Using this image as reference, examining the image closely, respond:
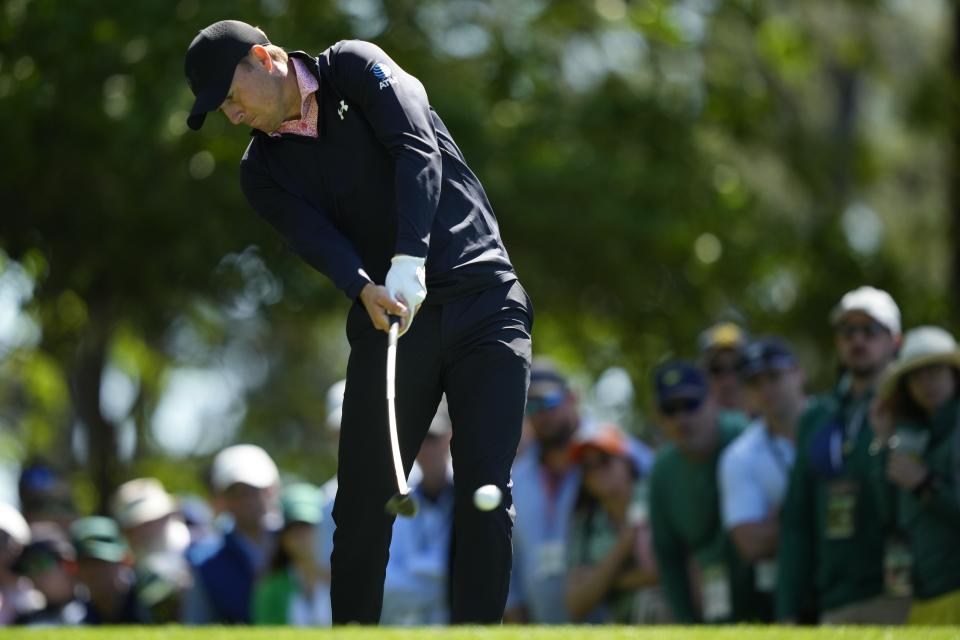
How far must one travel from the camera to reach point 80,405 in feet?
51.7

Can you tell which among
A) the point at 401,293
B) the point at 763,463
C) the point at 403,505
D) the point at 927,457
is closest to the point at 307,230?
the point at 401,293

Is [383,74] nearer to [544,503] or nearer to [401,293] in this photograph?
[401,293]

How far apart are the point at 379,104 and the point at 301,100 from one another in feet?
0.99

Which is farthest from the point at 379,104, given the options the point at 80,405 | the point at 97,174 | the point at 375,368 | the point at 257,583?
the point at 80,405

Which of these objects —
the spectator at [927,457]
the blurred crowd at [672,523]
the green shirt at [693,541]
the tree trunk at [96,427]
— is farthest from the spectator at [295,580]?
the tree trunk at [96,427]

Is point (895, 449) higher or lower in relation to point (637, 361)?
higher

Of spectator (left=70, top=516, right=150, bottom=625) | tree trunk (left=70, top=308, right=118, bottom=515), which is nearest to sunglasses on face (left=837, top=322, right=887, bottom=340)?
spectator (left=70, top=516, right=150, bottom=625)

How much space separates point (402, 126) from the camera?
5.80m

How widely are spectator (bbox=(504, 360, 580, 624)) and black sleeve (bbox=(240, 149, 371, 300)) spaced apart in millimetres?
3825

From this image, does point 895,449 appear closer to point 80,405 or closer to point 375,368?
point 375,368

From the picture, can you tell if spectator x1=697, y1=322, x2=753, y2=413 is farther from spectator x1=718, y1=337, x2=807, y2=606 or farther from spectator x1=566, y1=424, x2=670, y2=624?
spectator x1=566, y1=424, x2=670, y2=624

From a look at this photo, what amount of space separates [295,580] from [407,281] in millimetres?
4857

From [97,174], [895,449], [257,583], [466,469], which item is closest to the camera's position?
[466,469]

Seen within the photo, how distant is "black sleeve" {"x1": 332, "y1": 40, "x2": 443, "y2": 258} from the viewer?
223 inches
